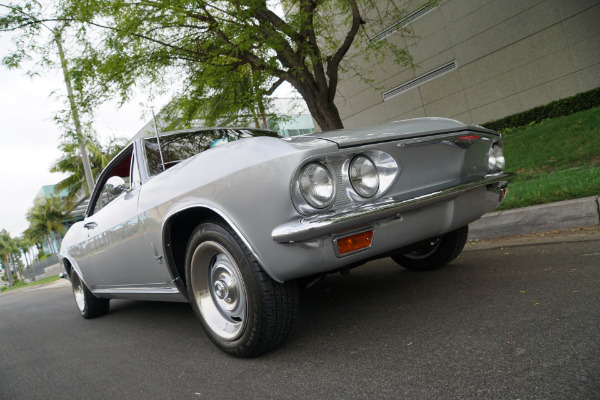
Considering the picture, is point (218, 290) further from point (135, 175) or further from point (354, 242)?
point (135, 175)

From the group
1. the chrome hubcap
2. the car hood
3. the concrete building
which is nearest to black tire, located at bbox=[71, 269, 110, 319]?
the chrome hubcap

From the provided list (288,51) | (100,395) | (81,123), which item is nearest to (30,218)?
(81,123)

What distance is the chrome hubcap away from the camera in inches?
101

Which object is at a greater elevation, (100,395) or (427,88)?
(427,88)

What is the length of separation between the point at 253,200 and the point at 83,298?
3871 mm

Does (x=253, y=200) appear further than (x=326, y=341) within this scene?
No

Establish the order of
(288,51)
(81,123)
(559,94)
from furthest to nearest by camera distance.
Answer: (559,94) → (81,123) → (288,51)

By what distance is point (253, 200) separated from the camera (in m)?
2.25

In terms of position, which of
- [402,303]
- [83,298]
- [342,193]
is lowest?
[402,303]

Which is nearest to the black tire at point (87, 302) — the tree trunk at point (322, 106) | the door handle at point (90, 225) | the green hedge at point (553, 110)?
the door handle at point (90, 225)

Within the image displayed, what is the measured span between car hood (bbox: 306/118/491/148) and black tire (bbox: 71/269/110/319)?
12.0 ft

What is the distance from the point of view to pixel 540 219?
174 inches

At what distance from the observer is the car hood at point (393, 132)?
2.36m

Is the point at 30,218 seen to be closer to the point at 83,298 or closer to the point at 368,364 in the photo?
the point at 83,298
